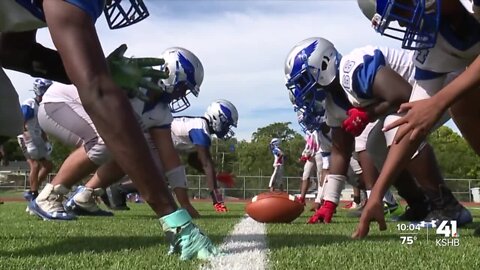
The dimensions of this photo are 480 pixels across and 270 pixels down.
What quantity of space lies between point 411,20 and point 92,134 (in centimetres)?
334

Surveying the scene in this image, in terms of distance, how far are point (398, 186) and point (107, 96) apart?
12.0ft

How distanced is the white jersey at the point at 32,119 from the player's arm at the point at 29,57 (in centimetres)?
769

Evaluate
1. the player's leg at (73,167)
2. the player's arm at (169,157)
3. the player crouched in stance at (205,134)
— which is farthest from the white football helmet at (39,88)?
the player's leg at (73,167)

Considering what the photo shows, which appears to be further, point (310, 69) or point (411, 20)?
point (310, 69)

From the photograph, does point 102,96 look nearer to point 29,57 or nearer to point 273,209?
point 29,57

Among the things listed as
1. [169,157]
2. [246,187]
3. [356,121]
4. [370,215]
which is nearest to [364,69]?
[356,121]

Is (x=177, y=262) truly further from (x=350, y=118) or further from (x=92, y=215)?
(x=92, y=215)

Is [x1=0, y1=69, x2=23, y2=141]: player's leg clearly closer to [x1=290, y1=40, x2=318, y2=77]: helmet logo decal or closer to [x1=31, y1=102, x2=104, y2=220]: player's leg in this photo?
[x1=31, y1=102, x2=104, y2=220]: player's leg

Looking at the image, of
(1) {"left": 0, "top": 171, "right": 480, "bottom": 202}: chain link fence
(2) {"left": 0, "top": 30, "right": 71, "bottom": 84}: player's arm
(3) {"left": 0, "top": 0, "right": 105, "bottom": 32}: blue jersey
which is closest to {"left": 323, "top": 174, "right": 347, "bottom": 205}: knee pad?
(2) {"left": 0, "top": 30, "right": 71, "bottom": 84}: player's arm

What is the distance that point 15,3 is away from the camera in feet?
8.39

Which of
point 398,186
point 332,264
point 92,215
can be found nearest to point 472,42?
point 332,264

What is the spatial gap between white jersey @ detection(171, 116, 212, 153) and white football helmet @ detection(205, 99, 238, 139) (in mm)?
767

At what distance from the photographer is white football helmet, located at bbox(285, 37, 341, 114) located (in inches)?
211

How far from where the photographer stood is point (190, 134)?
9.20 metres
